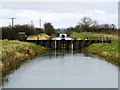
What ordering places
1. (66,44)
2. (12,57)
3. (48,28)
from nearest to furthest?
(12,57) < (66,44) < (48,28)

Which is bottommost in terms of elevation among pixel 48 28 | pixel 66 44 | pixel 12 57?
pixel 12 57

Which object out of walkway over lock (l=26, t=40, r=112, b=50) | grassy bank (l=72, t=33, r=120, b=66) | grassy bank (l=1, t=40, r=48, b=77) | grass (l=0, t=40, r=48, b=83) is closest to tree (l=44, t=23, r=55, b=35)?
walkway over lock (l=26, t=40, r=112, b=50)

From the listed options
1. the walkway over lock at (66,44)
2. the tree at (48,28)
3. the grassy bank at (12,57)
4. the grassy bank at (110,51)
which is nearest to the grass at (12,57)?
the grassy bank at (12,57)

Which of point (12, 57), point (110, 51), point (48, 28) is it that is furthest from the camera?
point (48, 28)

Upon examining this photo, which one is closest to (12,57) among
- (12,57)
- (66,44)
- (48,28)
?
(12,57)

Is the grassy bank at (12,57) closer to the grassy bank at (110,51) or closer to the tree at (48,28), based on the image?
the grassy bank at (110,51)

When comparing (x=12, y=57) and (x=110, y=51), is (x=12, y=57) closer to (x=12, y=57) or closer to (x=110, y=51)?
(x=12, y=57)

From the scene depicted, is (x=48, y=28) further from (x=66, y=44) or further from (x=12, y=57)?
(x=12, y=57)

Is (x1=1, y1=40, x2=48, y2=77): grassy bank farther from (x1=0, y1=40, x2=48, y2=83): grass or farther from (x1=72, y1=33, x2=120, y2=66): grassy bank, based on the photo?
(x1=72, y1=33, x2=120, y2=66): grassy bank

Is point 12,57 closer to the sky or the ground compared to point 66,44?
closer to the ground

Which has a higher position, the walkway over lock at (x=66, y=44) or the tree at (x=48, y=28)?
the tree at (x=48, y=28)

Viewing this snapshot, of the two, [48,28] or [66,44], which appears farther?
[48,28]

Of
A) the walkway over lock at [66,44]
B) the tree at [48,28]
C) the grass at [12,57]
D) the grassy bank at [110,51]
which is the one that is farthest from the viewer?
the tree at [48,28]

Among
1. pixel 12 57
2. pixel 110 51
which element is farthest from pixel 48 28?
pixel 12 57
